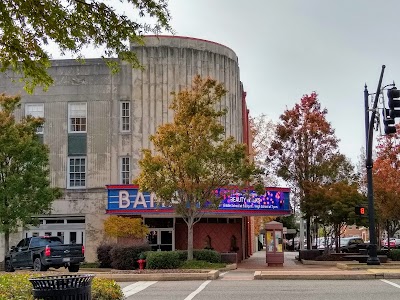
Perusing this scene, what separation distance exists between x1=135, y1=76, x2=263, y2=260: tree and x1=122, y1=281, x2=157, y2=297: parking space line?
18.6ft

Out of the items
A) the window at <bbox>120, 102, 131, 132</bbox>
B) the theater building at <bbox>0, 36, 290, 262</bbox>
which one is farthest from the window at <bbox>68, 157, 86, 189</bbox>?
the window at <bbox>120, 102, 131, 132</bbox>

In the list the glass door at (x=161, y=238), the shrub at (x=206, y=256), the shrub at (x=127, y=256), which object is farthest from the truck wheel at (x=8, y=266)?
the glass door at (x=161, y=238)

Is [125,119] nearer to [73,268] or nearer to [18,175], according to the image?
[18,175]

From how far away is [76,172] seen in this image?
37.0m

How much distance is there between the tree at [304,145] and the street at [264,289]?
1640 centimetres

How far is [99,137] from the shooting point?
122 ft

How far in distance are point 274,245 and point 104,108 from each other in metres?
12.5

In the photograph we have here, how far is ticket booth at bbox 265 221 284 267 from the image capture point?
106 ft

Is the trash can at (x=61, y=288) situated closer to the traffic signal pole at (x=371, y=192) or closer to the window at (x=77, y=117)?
the traffic signal pole at (x=371, y=192)

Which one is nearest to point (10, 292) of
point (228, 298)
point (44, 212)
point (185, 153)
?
point (228, 298)

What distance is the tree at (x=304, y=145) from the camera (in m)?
36.9

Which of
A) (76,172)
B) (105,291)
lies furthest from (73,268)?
(105,291)

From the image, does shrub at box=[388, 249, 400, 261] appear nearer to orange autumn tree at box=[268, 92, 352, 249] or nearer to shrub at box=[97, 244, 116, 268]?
orange autumn tree at box=[268, 92, 352, 249]

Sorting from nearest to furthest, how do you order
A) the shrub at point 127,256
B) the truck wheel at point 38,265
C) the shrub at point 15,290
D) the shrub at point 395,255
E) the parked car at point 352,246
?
1. the shrub at point 15,290
2. the truck wheel at point 38,265
3. the shrub at point 127,256
4. the shrub at point 395,255
5. the parked car at point 352,246
